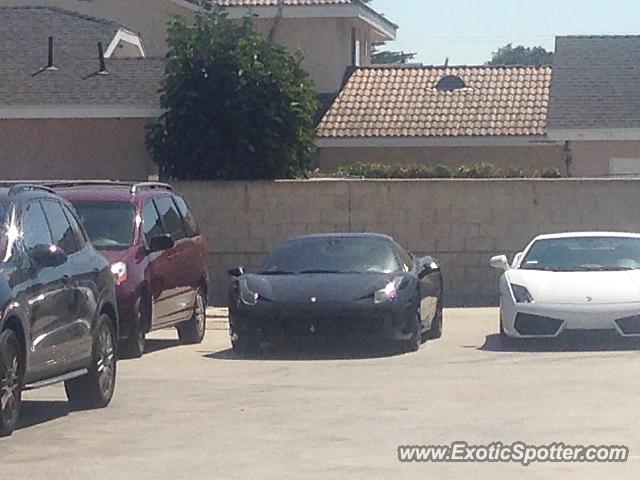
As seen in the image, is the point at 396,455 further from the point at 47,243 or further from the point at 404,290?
the point at 404,290

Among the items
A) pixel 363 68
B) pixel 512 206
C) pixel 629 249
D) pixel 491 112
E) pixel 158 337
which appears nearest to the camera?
pixel 629 249

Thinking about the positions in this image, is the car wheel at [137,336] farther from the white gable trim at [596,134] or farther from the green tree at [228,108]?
the white gable trim at [596,134]

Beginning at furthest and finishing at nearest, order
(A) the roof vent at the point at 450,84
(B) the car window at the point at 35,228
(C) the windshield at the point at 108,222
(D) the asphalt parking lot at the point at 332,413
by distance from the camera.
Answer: (A) the roof vent at the point at 450,84, (C) the windshield at the point at 108,222, (B) the car window at the point at 35,228, (D) the asphalt parking lot at the point at 332,413

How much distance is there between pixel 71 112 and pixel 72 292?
51.0ft

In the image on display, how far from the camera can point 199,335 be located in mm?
18188

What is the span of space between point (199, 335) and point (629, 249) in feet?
17.3

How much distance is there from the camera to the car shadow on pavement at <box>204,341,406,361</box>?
633 inches

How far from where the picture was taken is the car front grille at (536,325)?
16048 mm

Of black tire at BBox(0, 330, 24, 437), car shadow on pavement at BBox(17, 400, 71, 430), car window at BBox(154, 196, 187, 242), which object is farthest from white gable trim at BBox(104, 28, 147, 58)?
black tire at BBox(0, 330, 24, 437)

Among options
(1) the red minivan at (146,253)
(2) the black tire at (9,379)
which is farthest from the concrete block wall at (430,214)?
(2) the black tire at (9,379)

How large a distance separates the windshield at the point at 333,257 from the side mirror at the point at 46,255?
5.97m

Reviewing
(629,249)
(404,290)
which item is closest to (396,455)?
(404,290)

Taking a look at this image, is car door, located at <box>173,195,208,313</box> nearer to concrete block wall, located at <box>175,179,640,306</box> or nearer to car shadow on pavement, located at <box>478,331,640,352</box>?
car shadow on pavement, located at <box>478,331,640,352</box>

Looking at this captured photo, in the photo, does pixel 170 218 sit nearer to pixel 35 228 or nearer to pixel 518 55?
pixel 35 228
